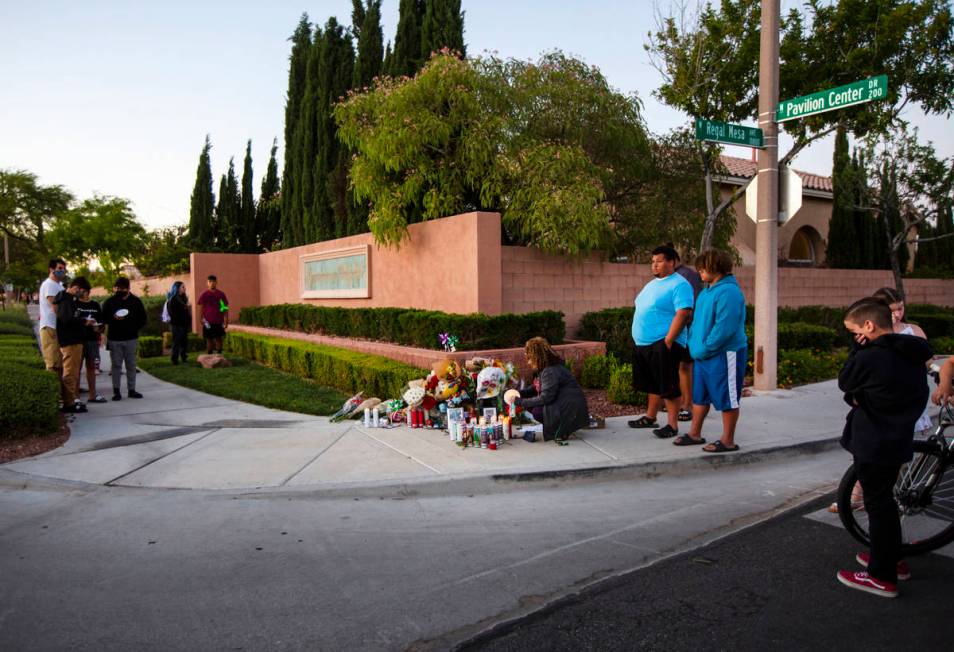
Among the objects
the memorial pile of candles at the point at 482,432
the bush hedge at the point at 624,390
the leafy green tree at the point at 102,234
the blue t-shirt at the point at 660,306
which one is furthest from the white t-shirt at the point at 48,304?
the leafy green tree at the point at 102,234

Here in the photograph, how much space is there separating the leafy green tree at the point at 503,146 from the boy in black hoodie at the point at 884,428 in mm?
7494

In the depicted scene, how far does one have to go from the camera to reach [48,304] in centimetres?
938

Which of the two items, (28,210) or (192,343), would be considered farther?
(28,210)

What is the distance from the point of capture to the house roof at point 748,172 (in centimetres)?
2108

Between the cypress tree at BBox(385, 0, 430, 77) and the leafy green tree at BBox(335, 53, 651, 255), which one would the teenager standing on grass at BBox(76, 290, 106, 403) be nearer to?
the leafy green tree at BBox(335, 53, 651, 255)

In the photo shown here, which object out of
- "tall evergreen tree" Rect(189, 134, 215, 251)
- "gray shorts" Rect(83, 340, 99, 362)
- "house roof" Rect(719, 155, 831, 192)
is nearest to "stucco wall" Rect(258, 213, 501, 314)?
"gray shorts" Rect(83, 340, 99, 362)

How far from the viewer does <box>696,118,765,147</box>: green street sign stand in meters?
8.75

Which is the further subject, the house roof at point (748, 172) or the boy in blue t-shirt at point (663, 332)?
the house roof at point (748, 172)

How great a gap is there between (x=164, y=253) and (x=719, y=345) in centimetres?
2913

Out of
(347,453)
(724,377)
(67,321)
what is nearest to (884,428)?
(724,377)

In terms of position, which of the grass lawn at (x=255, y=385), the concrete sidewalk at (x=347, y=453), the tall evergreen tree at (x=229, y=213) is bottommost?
the concrete sidewalk at (x=347, y=453)

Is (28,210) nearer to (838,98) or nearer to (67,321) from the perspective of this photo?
(67,321)

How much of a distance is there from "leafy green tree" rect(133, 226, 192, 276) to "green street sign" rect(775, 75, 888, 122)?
24755 millimetres

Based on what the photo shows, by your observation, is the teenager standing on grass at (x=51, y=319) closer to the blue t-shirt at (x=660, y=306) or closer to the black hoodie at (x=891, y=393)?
the blue t-shirt at (x=660, y=306)
